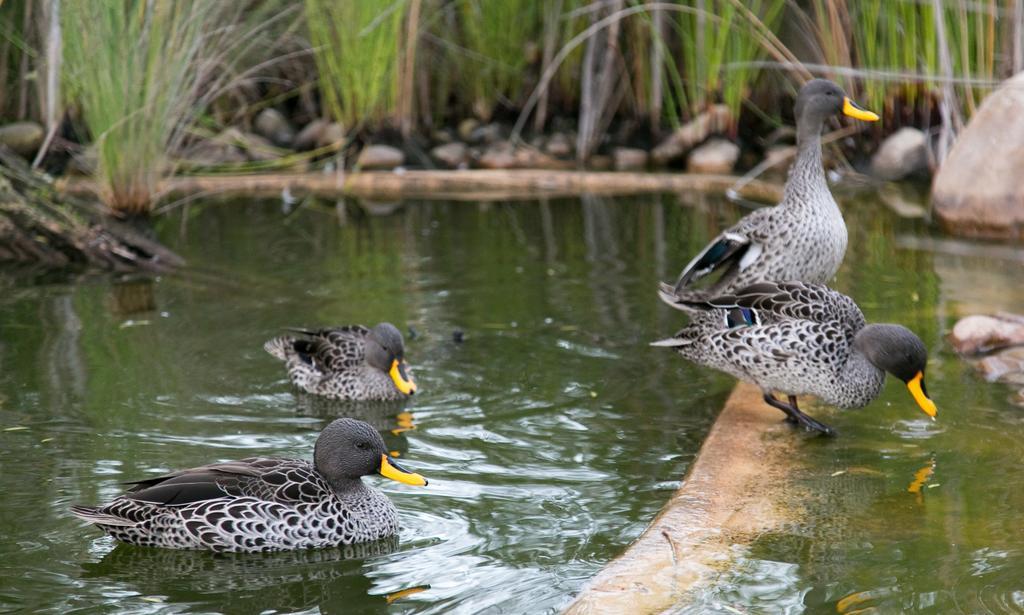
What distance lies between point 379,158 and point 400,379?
272 inches

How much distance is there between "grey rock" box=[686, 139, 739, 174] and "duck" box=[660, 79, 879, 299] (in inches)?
243

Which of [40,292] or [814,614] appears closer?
[814,614]

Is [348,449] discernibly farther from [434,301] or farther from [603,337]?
[434,301]

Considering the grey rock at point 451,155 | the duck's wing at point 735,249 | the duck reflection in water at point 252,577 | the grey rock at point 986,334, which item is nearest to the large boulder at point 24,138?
the grey rock at point 451,155

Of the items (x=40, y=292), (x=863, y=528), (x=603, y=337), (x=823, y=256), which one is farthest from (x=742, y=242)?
(x=40, y=292)

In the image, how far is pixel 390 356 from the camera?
6.74 metres

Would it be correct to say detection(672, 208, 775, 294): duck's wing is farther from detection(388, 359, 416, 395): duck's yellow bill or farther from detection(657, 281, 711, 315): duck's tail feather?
detection(388, 359, 416, 395): duck's yellow bill

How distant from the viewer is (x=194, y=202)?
1200 cm

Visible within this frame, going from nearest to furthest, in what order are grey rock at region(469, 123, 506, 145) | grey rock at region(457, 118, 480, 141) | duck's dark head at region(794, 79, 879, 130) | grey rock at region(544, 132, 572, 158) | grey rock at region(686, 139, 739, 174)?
duck's dark head at region(794, 79, 879, 130) < grey rock at region(686, 139, 739, 174) < grey rock at region(544, 132, 572, 158) < grey rock at region(469, 123, 506, 145) < grey rock at region(457, 118, 480, 141)

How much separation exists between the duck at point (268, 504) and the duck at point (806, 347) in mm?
1821

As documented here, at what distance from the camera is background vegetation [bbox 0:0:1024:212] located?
8898 mm

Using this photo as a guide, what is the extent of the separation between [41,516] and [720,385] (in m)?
3.41

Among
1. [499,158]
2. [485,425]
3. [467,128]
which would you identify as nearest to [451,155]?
[499,158]

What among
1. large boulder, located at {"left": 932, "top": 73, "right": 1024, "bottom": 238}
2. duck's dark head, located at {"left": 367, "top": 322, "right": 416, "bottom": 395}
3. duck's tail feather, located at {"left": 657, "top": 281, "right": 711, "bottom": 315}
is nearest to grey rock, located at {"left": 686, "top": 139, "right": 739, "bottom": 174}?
large boulder, located at {"left": 932, "top": 73, "right": 1024, "bottom": 238}
